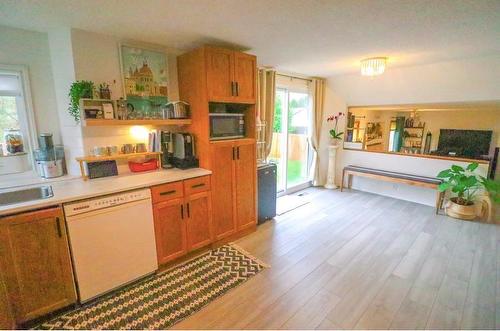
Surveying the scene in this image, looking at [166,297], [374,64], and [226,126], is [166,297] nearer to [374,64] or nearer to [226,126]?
[226,126]

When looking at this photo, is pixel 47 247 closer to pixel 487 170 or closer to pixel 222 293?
pixel 222 293

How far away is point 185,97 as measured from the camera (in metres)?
2.73

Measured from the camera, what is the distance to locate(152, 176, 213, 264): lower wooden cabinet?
7.42ft

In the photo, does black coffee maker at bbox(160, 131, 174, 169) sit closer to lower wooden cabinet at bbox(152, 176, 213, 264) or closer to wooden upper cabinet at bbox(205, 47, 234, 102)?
lower wooden cabinet at bbox(152, 176, 213, 264)

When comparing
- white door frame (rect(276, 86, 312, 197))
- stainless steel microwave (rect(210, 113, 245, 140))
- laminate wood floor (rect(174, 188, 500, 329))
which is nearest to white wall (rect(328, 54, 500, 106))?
white door frame (rect(276, 86, 312, 197))

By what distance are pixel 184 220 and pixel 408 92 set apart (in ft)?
13.1

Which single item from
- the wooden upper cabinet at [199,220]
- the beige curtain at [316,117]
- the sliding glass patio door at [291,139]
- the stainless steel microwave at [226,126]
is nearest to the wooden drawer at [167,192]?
the wooden upper cabinet at [199,220]

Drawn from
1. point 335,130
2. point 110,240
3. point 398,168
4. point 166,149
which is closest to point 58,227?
point 110,240

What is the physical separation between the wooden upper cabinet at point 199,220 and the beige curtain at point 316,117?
3096mm

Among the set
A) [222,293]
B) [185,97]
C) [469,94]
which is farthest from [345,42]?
[222,293]

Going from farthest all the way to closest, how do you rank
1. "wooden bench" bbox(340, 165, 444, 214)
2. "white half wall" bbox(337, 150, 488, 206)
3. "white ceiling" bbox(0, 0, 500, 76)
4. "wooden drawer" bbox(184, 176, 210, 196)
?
"white half wall" bbox(337, 150, 488, 206), "wooden bench" bbox(340, 165, 444, 214), "wooden drawer" bbox(184, 176, 210, 196), "white ceiling" bbox(0, 0, 500, 76)

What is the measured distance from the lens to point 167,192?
226 centimetres

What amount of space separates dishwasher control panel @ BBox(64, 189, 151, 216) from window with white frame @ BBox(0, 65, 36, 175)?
1081mm

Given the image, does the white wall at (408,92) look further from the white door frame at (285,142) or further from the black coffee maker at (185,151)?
the black coffee maker at (185,151)
